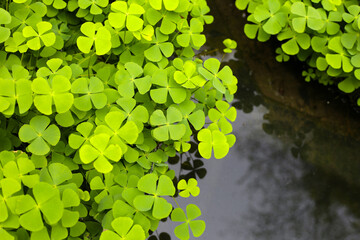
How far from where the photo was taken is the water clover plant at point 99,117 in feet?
4.86

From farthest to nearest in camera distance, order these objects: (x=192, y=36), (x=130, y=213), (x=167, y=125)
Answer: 1. (x=192, y=36)
2. (x=167, y=125)
3. (x=130, y=213)

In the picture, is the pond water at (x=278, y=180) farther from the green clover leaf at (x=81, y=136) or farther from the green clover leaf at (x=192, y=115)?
the green clover leaf at (x=81, y=136)

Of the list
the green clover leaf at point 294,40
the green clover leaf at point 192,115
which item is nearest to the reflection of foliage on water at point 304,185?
the green clover leaf at point 294,40

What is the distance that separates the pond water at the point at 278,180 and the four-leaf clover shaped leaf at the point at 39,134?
2.38ft

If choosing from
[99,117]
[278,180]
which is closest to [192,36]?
[99,117]

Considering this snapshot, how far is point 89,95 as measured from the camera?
1.67 m

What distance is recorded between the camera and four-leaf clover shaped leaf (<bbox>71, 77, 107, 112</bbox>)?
166 cm

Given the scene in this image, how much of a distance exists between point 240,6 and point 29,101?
1328 mm

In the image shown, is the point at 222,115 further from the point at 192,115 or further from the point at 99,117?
the point at 99,117

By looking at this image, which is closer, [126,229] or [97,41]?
[126,229]

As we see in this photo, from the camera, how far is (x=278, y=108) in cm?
232

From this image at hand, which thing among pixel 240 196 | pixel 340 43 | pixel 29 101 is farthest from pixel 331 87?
pixel 29 101

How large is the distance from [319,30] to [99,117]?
1.26 m

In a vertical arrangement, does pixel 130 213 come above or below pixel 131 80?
below
